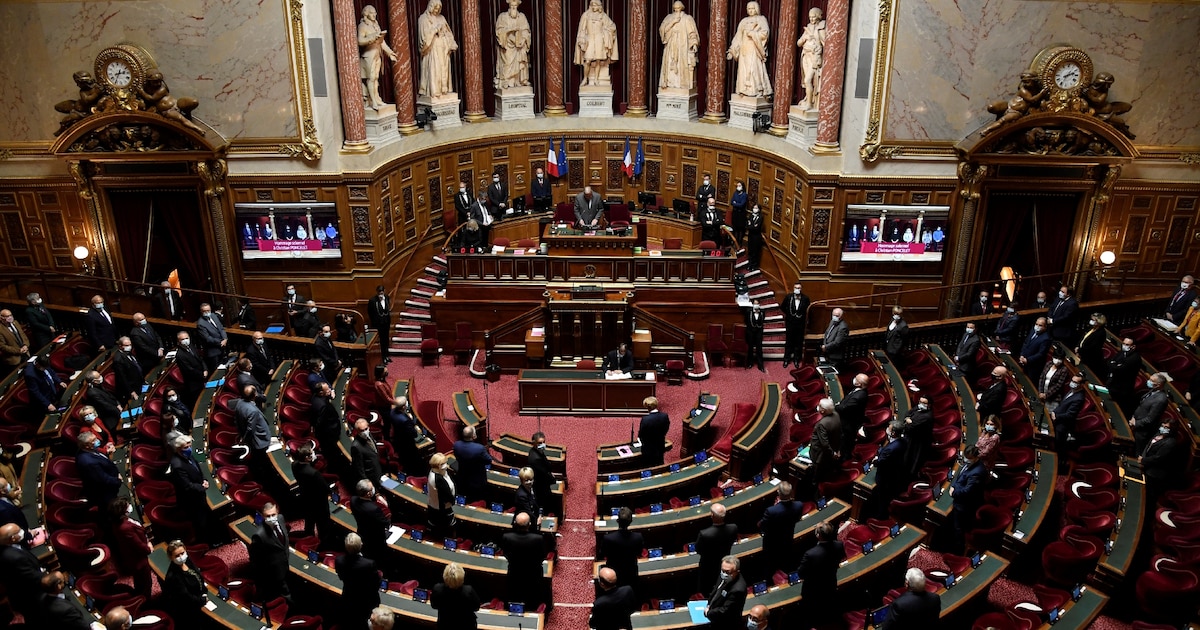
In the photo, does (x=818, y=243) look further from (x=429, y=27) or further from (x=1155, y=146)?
(x=429, y=27)

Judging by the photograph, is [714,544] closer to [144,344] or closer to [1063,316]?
[1063,316]

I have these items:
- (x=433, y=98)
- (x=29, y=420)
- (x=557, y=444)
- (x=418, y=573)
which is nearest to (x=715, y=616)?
(x=418, y=573)

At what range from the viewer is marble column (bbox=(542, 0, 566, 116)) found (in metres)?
24.3

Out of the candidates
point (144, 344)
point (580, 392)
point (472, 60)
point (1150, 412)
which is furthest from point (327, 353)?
point (1150, 412)

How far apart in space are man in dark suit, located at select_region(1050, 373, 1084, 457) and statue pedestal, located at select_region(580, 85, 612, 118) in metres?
15.5

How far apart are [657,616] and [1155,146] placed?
15614mm

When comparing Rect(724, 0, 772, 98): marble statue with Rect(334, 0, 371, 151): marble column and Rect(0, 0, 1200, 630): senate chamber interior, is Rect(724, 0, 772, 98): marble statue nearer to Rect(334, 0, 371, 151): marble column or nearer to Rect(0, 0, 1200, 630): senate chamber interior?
Rect(0, 0, 1200, 630): senate chamber interior

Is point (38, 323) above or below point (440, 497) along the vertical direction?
above

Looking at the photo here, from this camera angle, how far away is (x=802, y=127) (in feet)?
68.5

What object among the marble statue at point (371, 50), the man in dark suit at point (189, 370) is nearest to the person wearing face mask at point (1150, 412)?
the man in dark suit at point (189, 370)

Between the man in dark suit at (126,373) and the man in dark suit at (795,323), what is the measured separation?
1217 centimetres

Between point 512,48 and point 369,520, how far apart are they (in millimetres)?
17073

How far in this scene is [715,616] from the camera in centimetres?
901

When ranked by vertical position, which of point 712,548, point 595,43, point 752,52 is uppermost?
point 595,43
